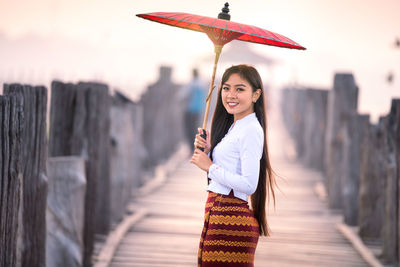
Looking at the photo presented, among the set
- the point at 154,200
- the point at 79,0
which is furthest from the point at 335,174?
the point at 79,0

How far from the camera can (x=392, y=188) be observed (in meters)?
5.40

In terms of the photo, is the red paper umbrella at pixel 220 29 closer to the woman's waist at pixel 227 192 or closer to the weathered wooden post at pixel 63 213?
the woman's waist at pixel 227 192

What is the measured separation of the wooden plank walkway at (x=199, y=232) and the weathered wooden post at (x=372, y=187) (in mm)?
270

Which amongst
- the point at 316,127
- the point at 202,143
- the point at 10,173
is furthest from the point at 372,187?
the point at 316,127

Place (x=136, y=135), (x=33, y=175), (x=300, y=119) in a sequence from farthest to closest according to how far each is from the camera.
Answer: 1. (x=300, y=119)
2. (x=136, y=135)
3. (x=33, y=175)

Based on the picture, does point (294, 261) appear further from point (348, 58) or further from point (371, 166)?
point (348, 58)

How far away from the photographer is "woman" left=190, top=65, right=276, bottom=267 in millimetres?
3254

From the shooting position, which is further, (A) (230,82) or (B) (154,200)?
(B) (154,200)

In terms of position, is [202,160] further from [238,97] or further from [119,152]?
[119,152]

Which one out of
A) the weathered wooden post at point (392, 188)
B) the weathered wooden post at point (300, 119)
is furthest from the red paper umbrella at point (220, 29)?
the weathered wooden post at point (300, 119)

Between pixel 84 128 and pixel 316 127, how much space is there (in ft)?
21.9

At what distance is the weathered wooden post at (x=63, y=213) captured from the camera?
470cm

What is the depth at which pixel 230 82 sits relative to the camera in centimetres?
347

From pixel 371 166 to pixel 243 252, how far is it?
332cm
